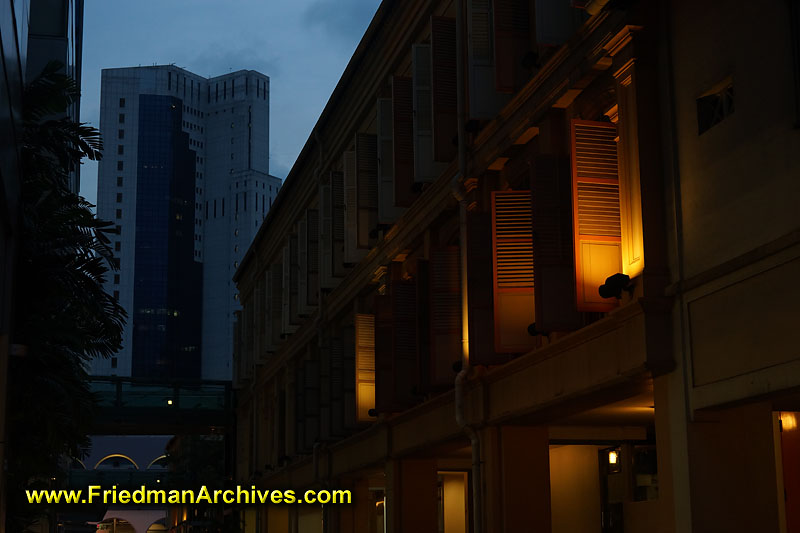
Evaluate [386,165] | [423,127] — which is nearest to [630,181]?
[423,127]

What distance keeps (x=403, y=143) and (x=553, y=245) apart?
8.43m

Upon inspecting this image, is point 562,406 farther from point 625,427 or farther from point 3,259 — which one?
point 3,259

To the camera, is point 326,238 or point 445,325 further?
point 326,238

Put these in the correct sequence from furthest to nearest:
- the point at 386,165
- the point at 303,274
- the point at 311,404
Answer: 1. the point at 303,274
2. the point at 311,404
3. the point at 386,165

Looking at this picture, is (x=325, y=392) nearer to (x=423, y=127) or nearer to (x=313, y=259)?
(x=313, y=259)

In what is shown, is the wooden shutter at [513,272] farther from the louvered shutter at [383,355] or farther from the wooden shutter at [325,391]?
the wooden shutter at [325,391]

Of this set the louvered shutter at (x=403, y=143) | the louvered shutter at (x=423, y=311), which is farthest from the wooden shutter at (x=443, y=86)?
the louvered shutter at (x=403, y=143)

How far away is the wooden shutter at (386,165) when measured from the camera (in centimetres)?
2297

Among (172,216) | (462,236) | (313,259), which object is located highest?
(172,216)

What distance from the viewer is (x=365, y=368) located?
24969 mm

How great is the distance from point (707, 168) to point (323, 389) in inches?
750

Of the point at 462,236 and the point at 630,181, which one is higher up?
the point at 462,236

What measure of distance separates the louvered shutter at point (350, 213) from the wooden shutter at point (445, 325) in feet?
21.8

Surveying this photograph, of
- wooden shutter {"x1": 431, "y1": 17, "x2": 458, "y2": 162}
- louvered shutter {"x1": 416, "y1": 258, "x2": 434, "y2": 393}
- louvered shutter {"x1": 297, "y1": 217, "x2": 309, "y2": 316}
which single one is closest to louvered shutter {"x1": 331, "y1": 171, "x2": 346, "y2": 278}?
louvered shutter {"x1": 297, "y1": 217, "x2": 309, "y2": 316}
